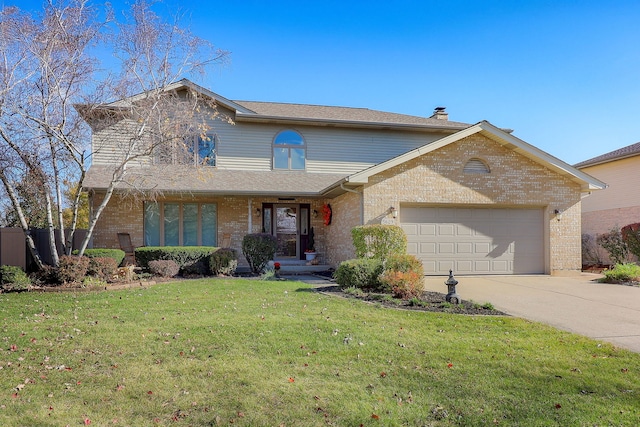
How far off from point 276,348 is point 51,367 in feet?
8.37

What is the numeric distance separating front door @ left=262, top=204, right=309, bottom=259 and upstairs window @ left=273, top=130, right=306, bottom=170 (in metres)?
1.65

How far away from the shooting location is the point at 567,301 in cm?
884

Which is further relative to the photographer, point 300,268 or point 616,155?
point 616,155

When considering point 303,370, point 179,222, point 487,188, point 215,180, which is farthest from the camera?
point 179,222

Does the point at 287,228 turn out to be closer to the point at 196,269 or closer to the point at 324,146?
the point at 324,146

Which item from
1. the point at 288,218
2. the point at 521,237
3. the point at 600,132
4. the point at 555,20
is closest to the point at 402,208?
the point at 521,237

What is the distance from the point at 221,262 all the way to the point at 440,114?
13.0 meters

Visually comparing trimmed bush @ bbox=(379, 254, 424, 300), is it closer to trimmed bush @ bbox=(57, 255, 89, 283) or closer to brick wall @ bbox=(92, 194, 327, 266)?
brick wall @ bbox=(92, 194, 327, 266)

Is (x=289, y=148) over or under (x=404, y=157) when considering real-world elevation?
over

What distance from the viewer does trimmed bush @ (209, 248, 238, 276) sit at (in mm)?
12938

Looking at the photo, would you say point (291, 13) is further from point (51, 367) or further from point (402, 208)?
point (51, 367)

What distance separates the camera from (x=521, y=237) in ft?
45.4

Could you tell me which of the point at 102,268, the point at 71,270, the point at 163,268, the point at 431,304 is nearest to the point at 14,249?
the point at 71,270

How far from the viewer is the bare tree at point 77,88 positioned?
1009 centimetres
